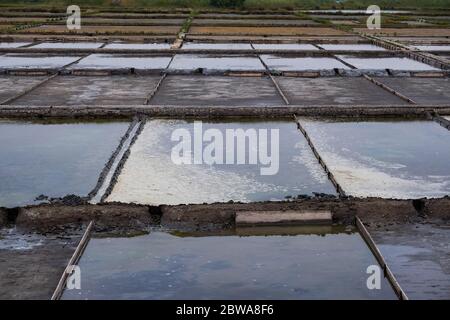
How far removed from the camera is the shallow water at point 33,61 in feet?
40.5

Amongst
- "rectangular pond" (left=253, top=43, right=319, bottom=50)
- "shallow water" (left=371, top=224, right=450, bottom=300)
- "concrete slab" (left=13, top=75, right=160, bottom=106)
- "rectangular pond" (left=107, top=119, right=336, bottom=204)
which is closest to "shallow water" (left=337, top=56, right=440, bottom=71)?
"rectangular pond" (left=253, top=43, right=319, bottom=50)

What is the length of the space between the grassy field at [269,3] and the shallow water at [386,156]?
88.0 ft

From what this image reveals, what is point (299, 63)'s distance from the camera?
13453 mm

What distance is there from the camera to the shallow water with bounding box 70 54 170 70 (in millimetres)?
12469

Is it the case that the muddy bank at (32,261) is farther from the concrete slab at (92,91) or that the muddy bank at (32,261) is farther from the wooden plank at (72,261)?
the concrete slab at (92,91)

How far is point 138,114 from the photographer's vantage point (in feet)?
27.5

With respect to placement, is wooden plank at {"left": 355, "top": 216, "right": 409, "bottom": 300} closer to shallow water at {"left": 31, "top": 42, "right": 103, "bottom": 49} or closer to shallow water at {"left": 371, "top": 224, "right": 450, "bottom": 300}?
shallow water at {"left": 371, "top": 224, "right": 450, "bottom": 300}

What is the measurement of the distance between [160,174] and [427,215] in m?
2.46

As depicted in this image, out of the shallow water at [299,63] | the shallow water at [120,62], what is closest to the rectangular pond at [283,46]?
the shallow water at [299,63]

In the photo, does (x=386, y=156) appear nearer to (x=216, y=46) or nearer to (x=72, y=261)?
(x=72, y=261)

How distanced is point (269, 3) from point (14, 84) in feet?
85.6

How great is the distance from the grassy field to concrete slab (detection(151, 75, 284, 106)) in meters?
23.5

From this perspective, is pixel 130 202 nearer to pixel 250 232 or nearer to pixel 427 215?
pixel 250 232

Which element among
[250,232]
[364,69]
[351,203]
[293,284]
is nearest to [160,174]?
[250,232]
